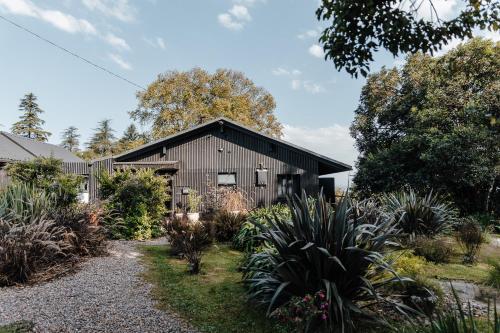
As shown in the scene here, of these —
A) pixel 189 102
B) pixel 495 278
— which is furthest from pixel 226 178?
pixel 189 102

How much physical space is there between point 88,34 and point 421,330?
12143 mm

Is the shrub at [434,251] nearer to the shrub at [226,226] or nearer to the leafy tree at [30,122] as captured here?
the shrub at [226,226]

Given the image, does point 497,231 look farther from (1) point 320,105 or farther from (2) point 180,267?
(2) point 180,267

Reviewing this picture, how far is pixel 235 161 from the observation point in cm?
1614

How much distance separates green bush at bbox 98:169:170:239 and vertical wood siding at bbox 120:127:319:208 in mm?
5052

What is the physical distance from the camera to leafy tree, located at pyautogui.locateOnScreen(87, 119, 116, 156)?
49394 millimetres

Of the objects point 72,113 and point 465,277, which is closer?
point 465,277

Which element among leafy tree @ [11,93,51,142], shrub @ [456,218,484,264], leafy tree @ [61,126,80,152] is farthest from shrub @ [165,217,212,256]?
leafy tree @ [61,126,80,152]

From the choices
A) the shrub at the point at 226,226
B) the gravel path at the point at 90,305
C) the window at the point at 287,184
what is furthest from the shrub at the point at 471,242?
the window at the point at 287,184

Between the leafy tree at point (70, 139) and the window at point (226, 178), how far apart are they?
1888 inches

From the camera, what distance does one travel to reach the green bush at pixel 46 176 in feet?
32.2

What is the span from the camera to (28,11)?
31.6ft

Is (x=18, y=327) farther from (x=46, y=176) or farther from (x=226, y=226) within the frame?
(x=46, y=176)

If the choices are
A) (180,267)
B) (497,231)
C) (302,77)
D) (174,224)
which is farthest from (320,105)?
(497,231)
